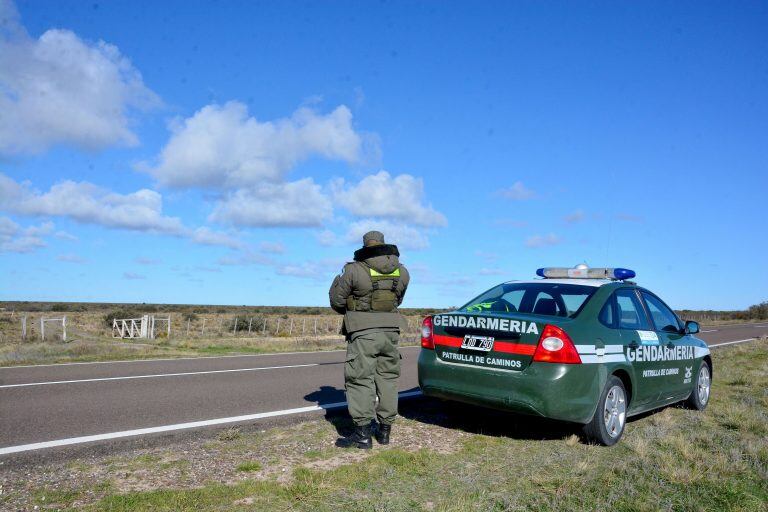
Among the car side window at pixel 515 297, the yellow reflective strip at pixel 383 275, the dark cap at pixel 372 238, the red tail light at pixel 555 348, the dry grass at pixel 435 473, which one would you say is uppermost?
the dark cap at pixel 372 238

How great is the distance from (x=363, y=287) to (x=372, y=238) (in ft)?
1.50

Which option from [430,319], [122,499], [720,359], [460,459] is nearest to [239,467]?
[122,499]

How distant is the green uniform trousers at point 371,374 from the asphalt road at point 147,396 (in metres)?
1.95

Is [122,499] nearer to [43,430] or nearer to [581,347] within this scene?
[43,430]

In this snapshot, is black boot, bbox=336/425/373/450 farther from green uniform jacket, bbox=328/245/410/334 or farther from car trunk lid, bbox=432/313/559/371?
car trunk lid, bbox=432/313/559/371

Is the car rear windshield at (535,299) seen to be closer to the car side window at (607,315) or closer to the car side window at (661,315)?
the car side window at (607,315)

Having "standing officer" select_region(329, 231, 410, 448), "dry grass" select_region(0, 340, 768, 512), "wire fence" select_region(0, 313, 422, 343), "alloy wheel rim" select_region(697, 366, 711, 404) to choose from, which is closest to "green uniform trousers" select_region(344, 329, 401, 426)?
"standing officer" select_region(329, 231, 410, 448)

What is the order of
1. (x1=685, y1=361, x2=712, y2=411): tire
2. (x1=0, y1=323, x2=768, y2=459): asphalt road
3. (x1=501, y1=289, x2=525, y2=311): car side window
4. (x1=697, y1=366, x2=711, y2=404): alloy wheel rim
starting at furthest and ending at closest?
(x1=697, y1=366, x2=711, y2=404): alloy wheel rim → (x1=685, y1=361, x2=712, y2=411): tire → (x1=501, y1=289, x2=525, y2=311): car side window → (x1=0, y1=323, x2=768, y2=459): asphalt road

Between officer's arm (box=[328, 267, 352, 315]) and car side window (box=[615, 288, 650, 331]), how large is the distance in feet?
9.25

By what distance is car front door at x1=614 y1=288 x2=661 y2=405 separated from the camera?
6316 mm

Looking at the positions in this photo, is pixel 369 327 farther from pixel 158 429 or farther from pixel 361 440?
pixel 158 429

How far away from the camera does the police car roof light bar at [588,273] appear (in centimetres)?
691

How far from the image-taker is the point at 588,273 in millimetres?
6988

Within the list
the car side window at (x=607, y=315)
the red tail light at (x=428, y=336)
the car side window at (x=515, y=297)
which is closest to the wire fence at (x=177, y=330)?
the car side window at (x=515, y=297)
